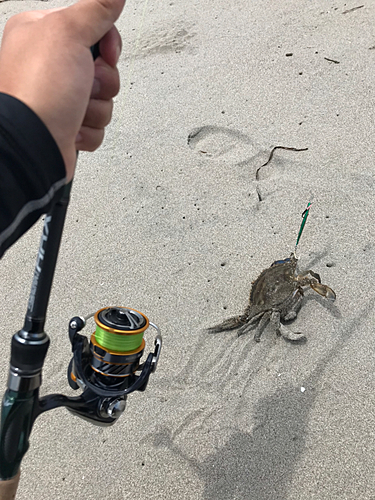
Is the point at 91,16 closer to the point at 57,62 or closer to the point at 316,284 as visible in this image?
the point at 57,62

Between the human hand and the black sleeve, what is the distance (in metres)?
0.03

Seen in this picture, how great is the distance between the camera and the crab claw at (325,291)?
2.32 m

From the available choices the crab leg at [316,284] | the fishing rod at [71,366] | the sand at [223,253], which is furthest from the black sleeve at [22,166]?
the crab leg at [316,284]

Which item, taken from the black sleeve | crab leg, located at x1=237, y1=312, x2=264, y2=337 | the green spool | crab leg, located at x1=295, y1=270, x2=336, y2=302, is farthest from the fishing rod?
crab leg, located at x1=295, y1=270, x2=336, y2=302

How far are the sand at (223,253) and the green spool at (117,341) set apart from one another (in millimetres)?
659

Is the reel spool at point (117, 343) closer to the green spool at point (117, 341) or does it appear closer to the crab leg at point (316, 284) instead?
the green spool at point (117, 341)

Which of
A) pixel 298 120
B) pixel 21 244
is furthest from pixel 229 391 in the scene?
pixel 298 120

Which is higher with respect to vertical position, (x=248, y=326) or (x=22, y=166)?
(x=22, y=166)

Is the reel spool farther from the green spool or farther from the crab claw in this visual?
the crab claw

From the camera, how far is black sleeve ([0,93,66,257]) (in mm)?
714

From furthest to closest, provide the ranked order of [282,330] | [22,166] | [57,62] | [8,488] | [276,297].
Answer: [276,297], [282,330], [8,488], [57,62], [22,166]

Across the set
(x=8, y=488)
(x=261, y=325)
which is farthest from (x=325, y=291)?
(x=8, y=488)

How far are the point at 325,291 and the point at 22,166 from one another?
6.26 ft

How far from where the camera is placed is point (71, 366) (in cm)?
165
